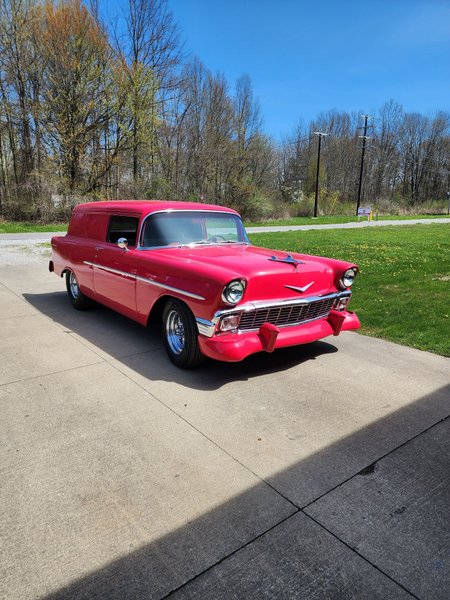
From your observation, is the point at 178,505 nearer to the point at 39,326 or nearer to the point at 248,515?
the point at 248,515

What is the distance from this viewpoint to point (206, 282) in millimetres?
3721

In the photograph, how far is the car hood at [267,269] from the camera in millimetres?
3838

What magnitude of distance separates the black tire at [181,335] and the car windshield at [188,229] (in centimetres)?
93

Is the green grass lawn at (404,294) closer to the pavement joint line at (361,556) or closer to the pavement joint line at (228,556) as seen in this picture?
the pavement joint line at (361,556)

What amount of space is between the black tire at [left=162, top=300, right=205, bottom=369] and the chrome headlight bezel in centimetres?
50

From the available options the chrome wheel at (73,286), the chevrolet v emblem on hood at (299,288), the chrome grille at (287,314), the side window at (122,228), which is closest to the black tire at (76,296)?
the chrome wheel at (73,286)

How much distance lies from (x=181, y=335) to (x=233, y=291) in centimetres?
91

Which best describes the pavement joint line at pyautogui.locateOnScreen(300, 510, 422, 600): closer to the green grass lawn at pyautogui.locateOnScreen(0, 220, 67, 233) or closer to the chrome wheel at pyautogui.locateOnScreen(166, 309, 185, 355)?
the chrome wheel at pyautogui.locateOnScreen(166, 309, 185, 355)

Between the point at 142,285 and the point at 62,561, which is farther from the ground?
the point at 142,285

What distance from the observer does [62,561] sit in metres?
1.96

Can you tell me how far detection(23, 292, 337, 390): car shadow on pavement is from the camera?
408 centimetres

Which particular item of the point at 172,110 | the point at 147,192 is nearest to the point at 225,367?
the point at 147,192

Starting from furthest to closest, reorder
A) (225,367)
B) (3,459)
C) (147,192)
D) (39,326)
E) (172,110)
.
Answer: (172,110), (147,192), (39,326), (225,367), (3,459)

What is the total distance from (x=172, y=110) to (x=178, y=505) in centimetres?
3393
